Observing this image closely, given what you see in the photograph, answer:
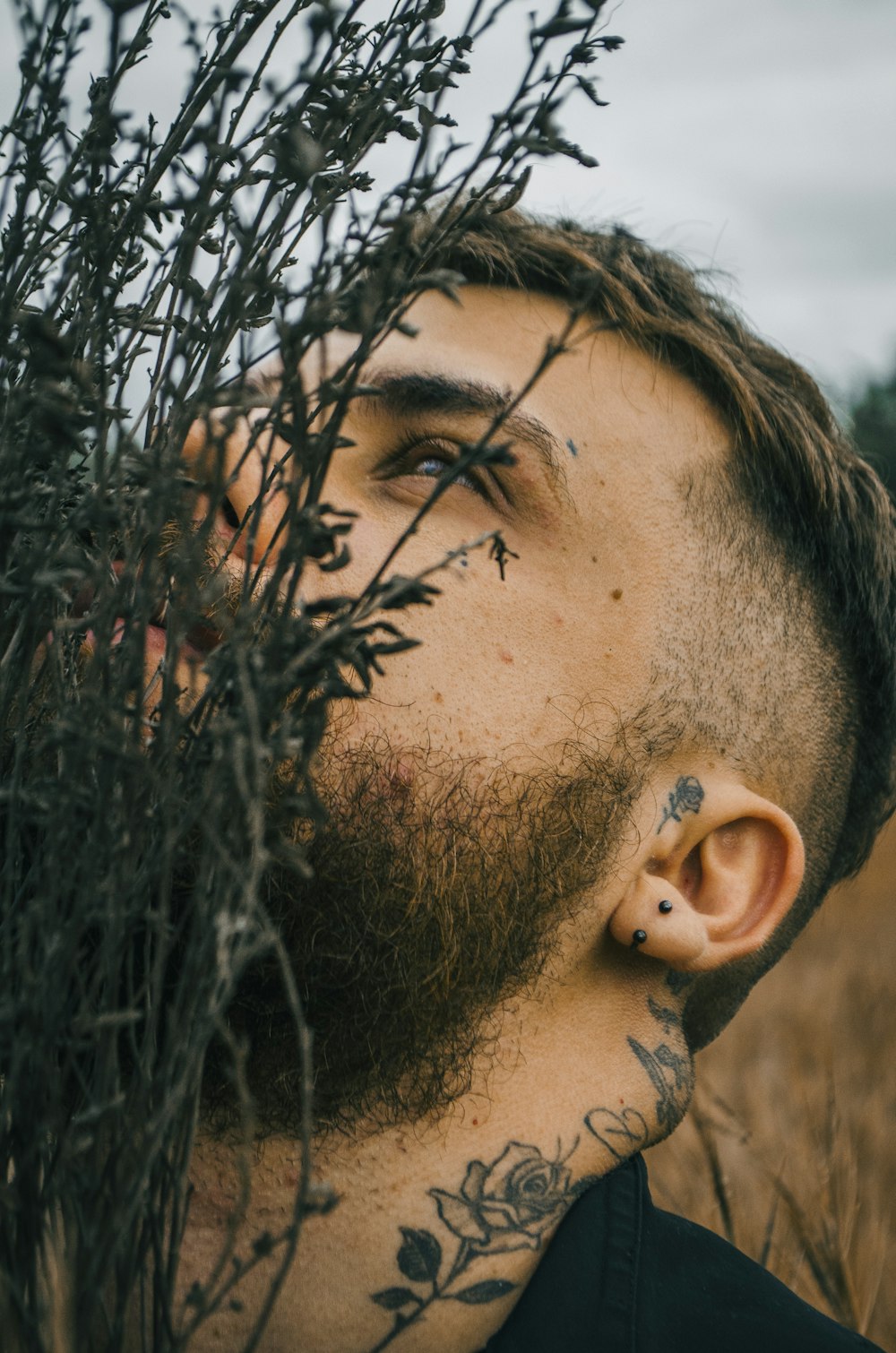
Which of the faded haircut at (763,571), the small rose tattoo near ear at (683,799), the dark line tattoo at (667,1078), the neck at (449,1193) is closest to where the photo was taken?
the neck at (449,1193)

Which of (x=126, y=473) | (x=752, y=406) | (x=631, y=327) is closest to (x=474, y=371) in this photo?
(x=631, y=327)

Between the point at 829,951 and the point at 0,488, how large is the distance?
5.50 m

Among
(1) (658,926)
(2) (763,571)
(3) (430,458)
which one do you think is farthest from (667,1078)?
(3) (430,458)

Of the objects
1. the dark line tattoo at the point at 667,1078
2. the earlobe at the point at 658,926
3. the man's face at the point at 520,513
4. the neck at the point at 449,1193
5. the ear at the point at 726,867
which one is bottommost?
the neck at the point at 449,1193

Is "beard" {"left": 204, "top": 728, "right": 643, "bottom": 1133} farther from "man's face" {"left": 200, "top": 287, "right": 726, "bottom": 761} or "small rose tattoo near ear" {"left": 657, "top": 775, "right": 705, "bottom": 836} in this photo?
"small rose tattoo near ear" {"left": 657, "top": 775, "right": 705, "bottom": 836}

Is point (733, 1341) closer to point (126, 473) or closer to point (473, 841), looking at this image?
point (473, 841)

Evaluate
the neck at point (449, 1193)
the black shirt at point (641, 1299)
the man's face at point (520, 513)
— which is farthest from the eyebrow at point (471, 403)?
the black shirt at point (641, 1299)

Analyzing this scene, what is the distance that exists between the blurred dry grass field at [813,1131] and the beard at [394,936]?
907mm

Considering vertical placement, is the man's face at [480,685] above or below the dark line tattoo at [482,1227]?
above

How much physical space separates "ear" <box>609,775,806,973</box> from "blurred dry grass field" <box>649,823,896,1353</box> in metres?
0.58

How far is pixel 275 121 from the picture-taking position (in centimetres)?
150

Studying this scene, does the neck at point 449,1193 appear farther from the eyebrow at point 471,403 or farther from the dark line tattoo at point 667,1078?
the eyebrow at point 471,403

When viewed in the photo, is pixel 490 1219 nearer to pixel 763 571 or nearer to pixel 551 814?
pixel 551 814

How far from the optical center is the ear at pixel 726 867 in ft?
7.42
